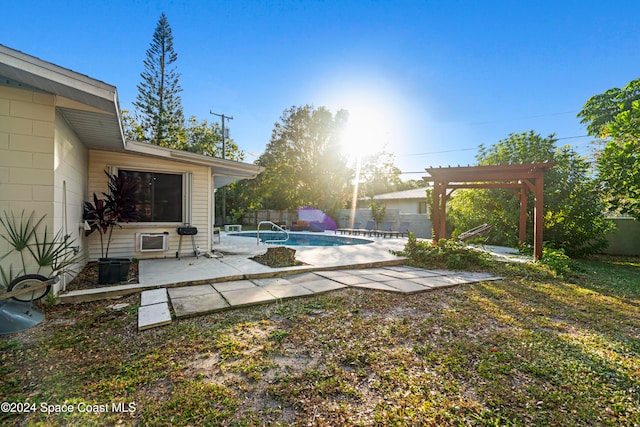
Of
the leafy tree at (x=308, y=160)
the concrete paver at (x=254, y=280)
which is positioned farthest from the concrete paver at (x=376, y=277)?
the leafy tree at (x=308, y=160)

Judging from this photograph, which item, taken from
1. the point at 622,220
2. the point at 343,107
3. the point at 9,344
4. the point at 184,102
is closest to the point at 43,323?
the point at 9,344

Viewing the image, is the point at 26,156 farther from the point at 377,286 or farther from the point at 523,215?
the point at 523,215

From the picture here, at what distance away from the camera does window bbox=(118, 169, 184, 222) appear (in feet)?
20.0

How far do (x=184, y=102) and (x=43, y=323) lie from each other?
60.6ft

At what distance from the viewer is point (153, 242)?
6.02 metres

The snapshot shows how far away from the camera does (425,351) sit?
2406 millimetres

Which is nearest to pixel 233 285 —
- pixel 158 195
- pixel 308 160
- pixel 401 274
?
pixel 401 274

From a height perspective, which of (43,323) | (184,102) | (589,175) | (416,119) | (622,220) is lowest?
(43,323)

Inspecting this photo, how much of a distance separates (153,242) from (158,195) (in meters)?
1.06

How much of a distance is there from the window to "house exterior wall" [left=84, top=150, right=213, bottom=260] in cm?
14

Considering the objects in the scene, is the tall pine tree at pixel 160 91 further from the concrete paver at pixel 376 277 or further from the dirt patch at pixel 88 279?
the concrete paver at pixel 376 277

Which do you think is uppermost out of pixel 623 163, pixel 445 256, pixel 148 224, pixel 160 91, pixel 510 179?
pixel 160 91

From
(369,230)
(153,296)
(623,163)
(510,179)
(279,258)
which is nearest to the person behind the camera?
(153,296)

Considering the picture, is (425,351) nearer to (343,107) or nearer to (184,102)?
(184,102)
